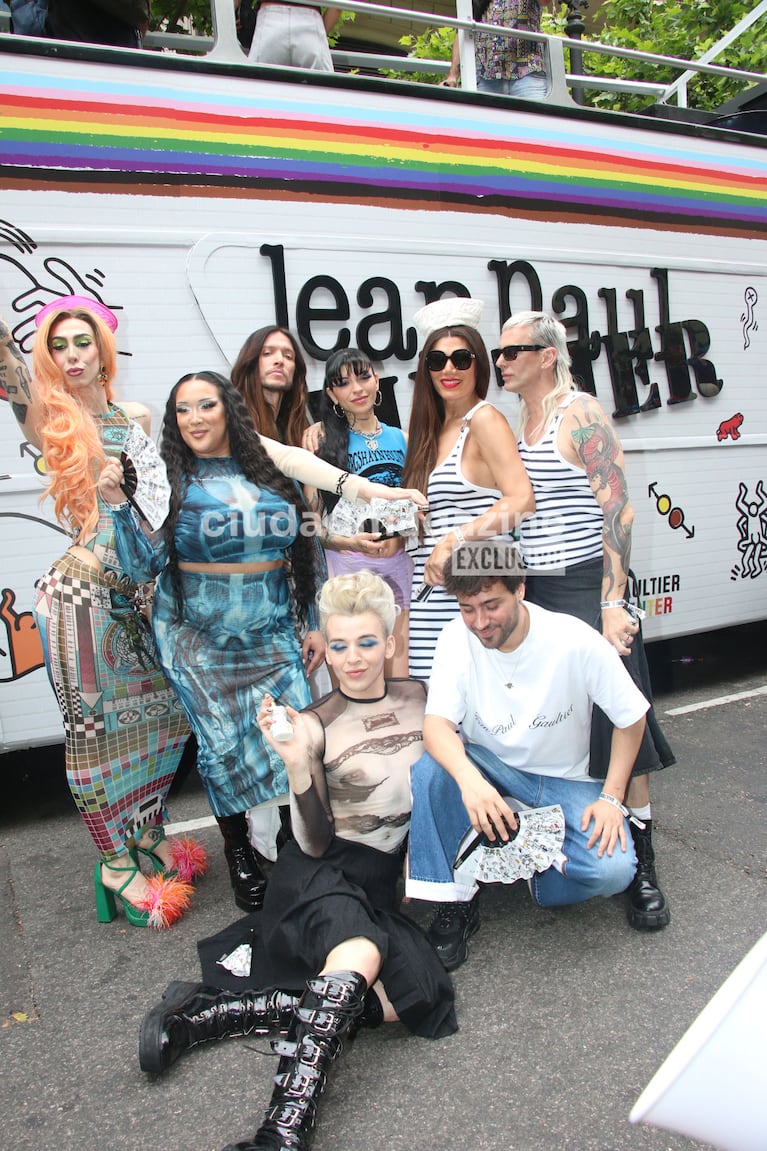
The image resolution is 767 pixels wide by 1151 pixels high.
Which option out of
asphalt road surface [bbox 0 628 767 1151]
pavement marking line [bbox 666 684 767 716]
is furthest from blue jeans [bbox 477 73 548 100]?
asphalt road surface [bbox 0 628 767 1151]

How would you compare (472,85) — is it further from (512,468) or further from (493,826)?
(493,826)

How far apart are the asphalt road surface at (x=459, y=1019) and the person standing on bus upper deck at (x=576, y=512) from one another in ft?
0.95

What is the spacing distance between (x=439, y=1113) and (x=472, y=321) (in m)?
2.31

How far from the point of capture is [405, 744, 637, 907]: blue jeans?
2420 mm

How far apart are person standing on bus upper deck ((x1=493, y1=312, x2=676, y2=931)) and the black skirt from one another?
768mm

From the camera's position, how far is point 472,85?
4.02 meters

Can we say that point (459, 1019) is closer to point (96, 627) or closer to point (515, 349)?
point (96, 627)

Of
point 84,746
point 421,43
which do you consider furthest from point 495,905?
point 421,43

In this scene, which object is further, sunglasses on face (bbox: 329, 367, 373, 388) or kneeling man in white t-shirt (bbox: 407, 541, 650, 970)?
sunglasses on face (bbox: 329, 367, 373, 388)

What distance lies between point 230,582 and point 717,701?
3230 mm

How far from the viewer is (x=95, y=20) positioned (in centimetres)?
353

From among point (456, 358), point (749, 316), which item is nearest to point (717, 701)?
point (749, 316)

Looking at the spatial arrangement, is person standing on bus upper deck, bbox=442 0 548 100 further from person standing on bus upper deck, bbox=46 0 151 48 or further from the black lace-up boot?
the black lace-up boot

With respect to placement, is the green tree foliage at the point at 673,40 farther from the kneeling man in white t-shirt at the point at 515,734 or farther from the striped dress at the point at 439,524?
the kneeling man in white t-shirt at the point at 515,734
